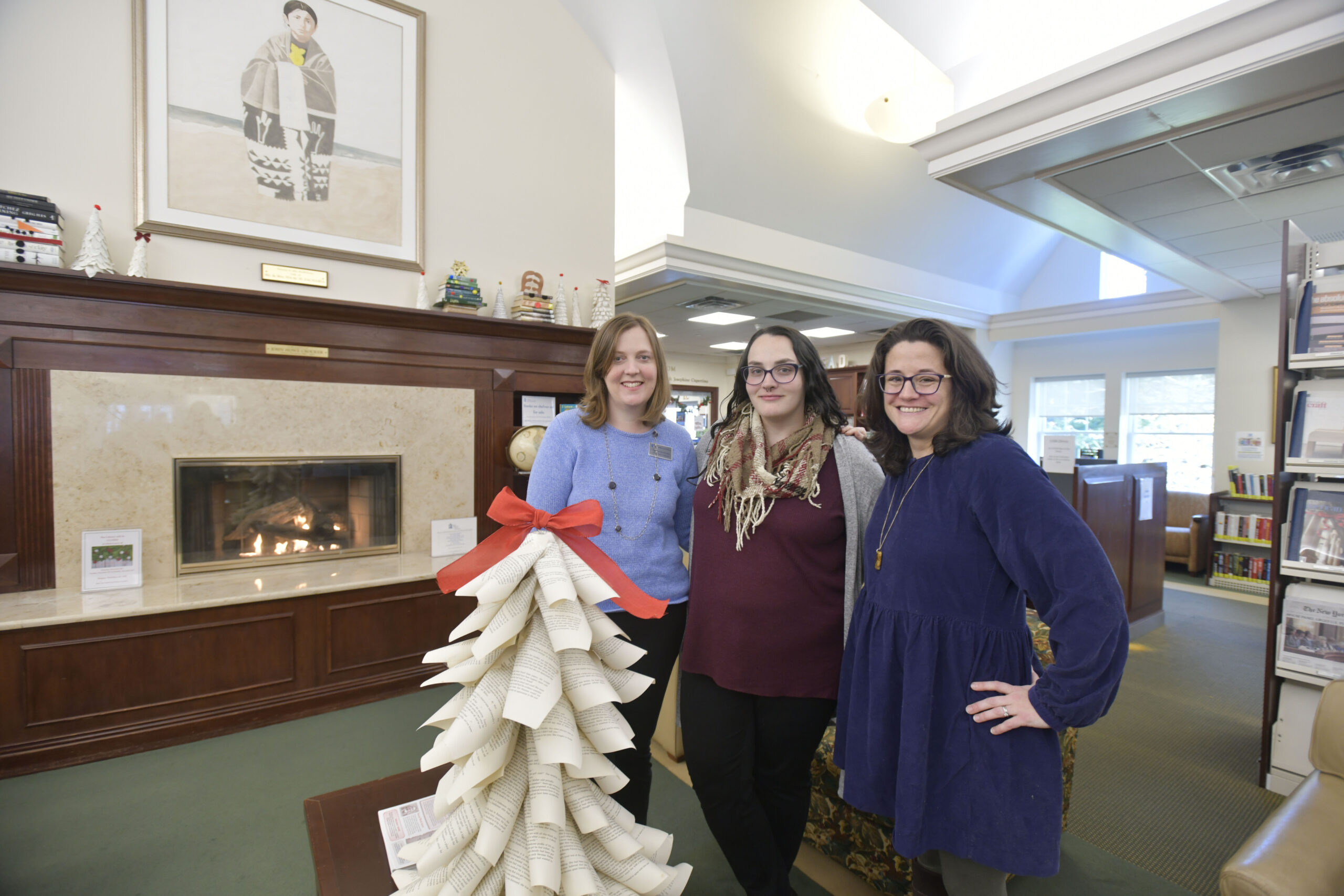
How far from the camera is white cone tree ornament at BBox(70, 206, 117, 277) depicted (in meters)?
2.65

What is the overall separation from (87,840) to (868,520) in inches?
109

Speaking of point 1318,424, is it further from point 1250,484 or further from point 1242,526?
point 1250,484

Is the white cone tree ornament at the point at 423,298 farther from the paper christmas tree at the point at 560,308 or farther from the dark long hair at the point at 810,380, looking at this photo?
the dark long hair at the point at 810,380

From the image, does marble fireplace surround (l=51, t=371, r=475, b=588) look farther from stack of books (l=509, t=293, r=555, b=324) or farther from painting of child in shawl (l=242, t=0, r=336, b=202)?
painting of child in shawl (l=242, t=0, r=336, b=202)

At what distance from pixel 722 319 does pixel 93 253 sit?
5947 mm

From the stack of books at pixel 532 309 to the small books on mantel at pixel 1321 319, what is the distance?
3584 mm

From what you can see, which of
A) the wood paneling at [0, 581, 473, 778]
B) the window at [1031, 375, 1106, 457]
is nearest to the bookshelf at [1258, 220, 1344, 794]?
the wood paneling at [0, 581, 473, 778]

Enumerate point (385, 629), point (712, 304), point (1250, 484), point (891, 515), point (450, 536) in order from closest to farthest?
point (891, 515) → point (385, 629) → point (450, 536) → point (1250, 484) → point (712, 304)

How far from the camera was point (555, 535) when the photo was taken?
2.59 ft

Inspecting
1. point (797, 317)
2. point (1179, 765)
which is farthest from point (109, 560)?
point (797, 317)

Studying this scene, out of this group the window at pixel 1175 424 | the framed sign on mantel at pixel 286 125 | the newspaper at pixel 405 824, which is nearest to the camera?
the newspaper at pixel 405 824

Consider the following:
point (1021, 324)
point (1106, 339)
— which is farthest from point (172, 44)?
point (1106, 339)

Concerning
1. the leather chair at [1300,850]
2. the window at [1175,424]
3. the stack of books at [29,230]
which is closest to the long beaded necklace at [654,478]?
the leather chair at [1300,850]

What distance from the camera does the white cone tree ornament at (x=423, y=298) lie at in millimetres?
3506
